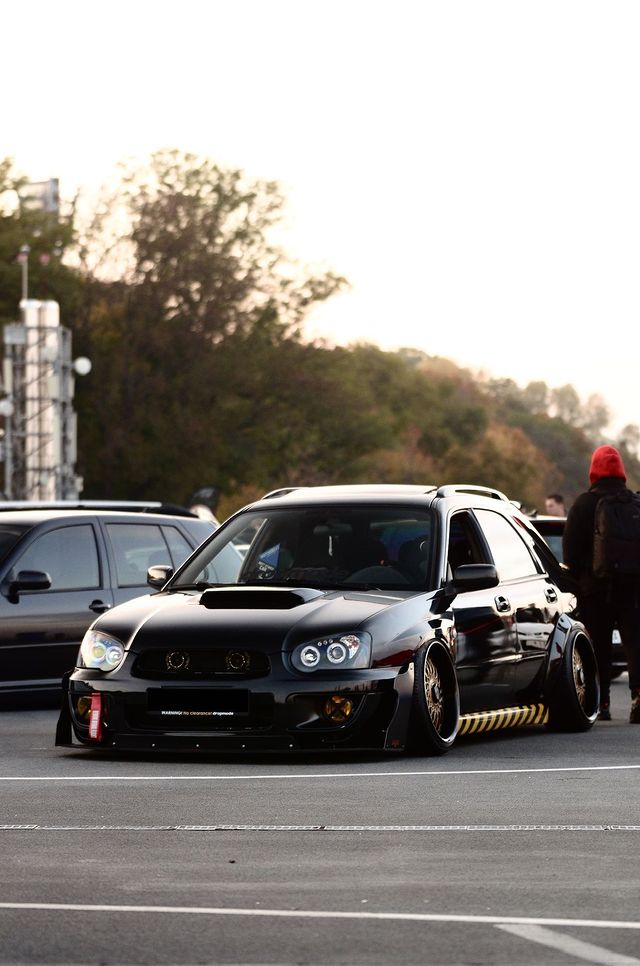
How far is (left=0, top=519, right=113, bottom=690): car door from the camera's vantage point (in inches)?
668

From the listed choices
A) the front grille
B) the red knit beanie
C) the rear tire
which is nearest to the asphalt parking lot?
the front grille

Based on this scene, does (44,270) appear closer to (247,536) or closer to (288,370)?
(288,370)

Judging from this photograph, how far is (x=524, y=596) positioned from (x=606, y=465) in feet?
6.67

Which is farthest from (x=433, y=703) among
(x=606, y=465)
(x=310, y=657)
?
(x=606, y=465)

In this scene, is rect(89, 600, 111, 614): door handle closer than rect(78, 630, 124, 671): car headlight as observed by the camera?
No

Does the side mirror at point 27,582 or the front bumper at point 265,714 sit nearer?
the front bumper at point 265,714

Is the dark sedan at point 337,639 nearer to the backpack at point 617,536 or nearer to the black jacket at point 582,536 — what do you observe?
the backpack at point 617,536

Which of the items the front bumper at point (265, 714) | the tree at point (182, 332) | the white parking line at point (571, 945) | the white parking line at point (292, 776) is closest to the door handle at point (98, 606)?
the front bumper at point (265, 714)

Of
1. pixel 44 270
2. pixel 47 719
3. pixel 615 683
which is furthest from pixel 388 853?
pixel 44 270

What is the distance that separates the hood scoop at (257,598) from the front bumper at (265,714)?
526 millimetres

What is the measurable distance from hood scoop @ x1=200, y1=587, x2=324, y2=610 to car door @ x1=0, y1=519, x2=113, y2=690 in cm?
484

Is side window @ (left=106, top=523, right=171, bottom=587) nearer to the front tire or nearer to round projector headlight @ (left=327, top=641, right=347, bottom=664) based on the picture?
the front tire

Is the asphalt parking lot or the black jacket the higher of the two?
the black jacket

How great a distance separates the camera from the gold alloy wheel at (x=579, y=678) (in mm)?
14255
